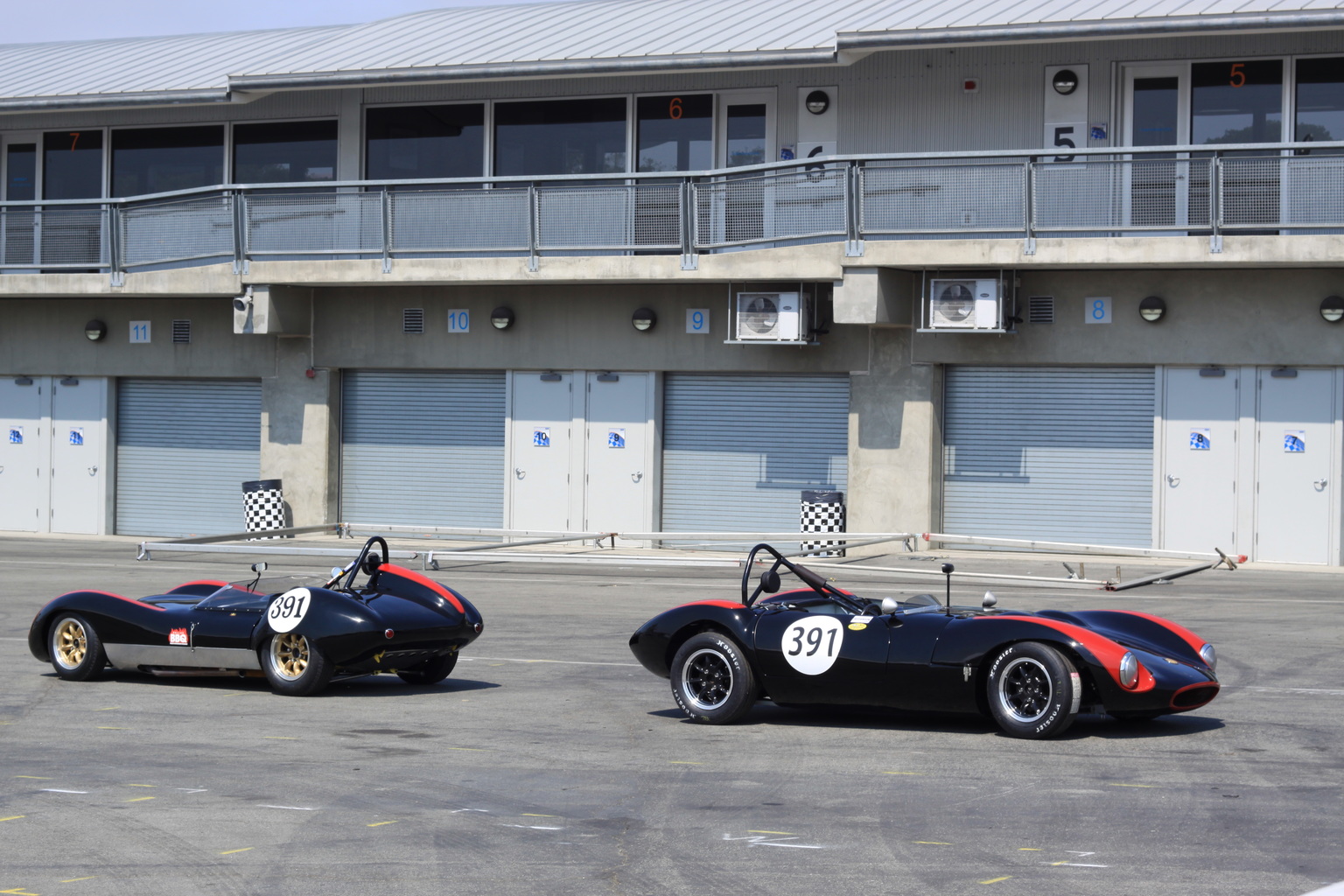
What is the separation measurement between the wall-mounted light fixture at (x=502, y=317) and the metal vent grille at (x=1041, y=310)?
833 cm

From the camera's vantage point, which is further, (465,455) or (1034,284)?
Answer: (465,455)

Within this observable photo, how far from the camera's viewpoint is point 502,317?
86.4 feet

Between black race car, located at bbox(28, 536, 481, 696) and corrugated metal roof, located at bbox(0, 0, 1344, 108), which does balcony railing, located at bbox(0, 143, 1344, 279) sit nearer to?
corrugated metal roof, located at bbox(0, 0, 1344, 108)

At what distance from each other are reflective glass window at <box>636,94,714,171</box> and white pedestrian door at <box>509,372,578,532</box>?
3821 millimetres

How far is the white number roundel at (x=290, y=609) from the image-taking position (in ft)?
35.7

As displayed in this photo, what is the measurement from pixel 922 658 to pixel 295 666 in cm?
438

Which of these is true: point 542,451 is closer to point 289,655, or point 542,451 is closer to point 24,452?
point 24,452

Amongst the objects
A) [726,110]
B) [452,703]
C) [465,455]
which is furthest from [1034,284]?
[452,703]

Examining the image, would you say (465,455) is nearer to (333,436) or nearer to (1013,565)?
(333,436)

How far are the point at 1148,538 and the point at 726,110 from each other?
942 centimetres

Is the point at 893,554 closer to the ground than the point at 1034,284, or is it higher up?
closer to the ground

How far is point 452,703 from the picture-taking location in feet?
35.5

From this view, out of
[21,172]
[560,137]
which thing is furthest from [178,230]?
[560,137]

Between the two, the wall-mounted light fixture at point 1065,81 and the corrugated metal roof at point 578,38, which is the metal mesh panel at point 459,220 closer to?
the corrugated metal roof at point 578,38
